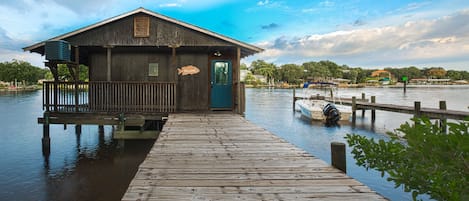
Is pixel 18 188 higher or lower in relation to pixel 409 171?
lower

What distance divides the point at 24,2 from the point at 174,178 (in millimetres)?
45564

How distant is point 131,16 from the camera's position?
37.8 ft

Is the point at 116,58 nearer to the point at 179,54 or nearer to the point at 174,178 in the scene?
the point at 179,54

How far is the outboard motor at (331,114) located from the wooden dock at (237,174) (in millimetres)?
17041

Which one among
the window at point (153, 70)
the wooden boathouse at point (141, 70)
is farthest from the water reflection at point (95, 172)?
the window at point (153, 70)

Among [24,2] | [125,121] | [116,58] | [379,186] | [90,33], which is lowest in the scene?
[379,186]

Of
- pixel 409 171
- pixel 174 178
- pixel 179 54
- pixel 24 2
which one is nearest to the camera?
pixel 409 171

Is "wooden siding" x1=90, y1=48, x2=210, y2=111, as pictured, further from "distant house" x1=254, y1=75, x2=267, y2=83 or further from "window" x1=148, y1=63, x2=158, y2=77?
"distant house" x1=254, y1=75, x2=267, y2=83

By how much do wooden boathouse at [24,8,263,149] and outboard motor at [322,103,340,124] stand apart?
11.7m

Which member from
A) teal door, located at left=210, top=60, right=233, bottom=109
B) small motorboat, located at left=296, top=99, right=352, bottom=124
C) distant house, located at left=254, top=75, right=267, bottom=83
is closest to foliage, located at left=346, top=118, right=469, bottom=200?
teal door, located at left=210, top=60, right=233, bottom=109

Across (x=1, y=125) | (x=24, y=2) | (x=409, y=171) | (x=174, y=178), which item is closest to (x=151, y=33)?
(x=174, y=178)

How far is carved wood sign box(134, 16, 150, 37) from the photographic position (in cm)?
1141

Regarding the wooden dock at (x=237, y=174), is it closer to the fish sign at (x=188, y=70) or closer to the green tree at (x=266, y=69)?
the fish sign at (x=188, y=70)

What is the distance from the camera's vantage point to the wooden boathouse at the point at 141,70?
36.2 feet
